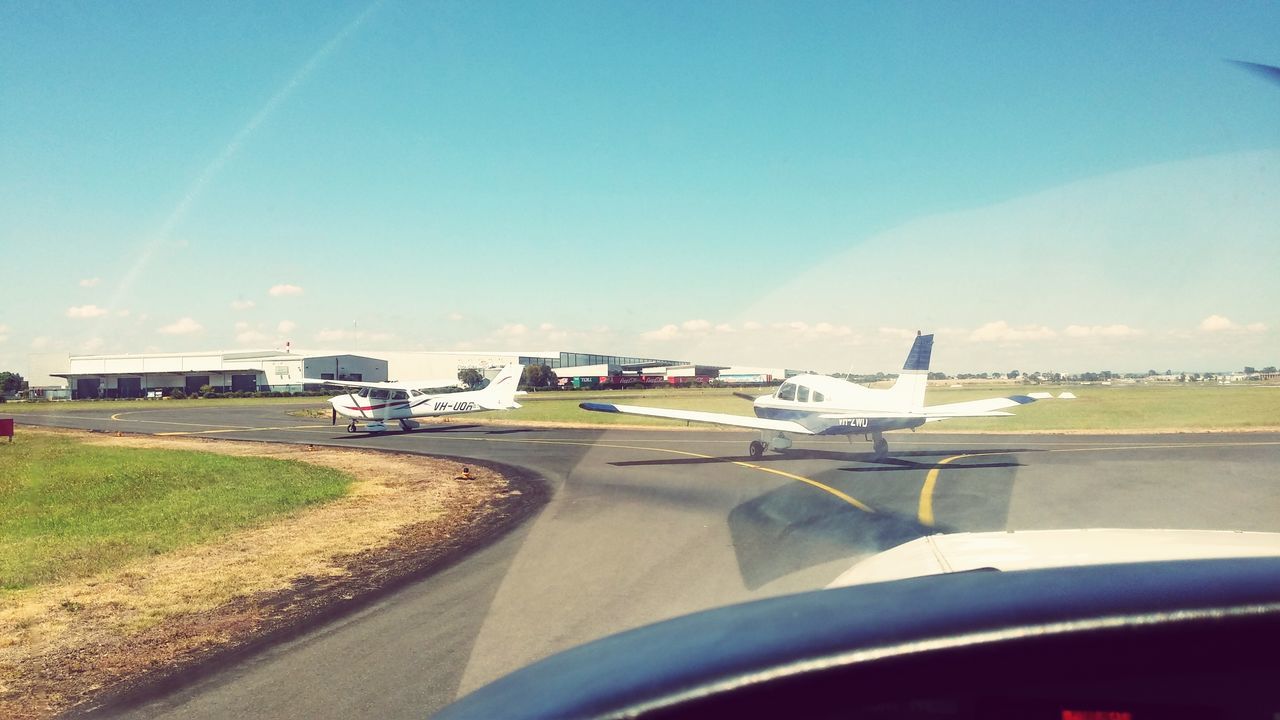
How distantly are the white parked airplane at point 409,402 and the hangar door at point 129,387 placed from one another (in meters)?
73.5

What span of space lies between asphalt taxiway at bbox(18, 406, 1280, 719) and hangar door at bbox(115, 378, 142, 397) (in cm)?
9312

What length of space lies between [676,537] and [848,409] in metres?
10.4

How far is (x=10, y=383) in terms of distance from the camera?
9269cm

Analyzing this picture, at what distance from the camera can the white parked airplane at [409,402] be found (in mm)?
34000

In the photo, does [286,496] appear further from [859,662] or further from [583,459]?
[859,662]

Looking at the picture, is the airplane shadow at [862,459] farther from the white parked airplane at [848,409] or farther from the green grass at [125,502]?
the green grass at [125,502]

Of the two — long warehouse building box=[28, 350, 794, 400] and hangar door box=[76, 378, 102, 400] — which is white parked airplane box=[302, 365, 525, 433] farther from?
hangar door box=[76, 378, 102, 400]

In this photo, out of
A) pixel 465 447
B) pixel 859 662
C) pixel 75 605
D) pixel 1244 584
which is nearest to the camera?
pixel 859 662

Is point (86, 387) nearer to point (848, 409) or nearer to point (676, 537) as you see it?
point (848, 409)

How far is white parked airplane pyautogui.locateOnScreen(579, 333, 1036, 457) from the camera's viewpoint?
17.9 m

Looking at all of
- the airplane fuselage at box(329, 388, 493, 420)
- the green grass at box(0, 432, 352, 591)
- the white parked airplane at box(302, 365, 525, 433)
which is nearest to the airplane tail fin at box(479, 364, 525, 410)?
the white parked airplane at box(302, 365, 525, 433)

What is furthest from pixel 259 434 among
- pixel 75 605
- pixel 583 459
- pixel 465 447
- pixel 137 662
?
pixel 137 662

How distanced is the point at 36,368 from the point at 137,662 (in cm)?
11161

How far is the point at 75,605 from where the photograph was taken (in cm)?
796
